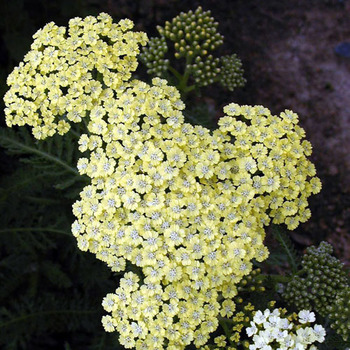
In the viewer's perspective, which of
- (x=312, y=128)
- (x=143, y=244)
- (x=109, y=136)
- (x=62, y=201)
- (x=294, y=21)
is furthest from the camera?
(x=294, y=21)

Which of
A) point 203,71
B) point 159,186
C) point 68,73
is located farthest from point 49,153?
point 203,71

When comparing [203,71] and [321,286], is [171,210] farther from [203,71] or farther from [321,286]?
[203,71]

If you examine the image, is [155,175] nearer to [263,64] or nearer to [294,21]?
[263,64]

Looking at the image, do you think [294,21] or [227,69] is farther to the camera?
[294,21]

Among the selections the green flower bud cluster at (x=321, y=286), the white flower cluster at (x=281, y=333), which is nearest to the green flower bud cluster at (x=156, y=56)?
the green flower bud cluster at (x=321, y=286)

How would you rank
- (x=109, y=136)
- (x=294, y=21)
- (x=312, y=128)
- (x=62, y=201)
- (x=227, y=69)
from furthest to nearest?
(x=294, y=21) → (x=312, y=128) → (x=62, y=201) → (x=227, y=69) → (x=109, y=136)

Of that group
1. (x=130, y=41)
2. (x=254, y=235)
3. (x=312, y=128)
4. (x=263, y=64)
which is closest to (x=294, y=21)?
(x=263, y=64)

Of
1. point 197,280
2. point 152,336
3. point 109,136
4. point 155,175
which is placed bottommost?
point 152,336
